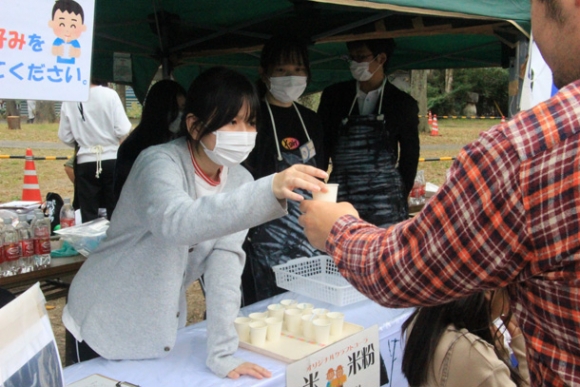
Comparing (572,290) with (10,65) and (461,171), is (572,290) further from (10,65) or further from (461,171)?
(10,65)

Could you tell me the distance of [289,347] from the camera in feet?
6.68

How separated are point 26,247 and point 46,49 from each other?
5.01 feet

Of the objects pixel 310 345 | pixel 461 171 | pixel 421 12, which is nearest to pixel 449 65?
pixel 421 12

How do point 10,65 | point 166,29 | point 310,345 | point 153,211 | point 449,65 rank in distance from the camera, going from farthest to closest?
point 449,65
point 166,29
point 310,345
point 153,211
point 10,65

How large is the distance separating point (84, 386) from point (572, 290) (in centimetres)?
143

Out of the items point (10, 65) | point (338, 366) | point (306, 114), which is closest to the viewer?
point (10, 65)

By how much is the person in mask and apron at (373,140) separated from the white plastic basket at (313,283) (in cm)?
67

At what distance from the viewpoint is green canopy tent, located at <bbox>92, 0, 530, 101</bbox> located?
104 inches

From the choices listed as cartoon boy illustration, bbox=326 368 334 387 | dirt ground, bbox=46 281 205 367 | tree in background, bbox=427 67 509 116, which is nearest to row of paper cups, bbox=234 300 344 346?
cartoon boy illustration, bbox=326 368 334 387

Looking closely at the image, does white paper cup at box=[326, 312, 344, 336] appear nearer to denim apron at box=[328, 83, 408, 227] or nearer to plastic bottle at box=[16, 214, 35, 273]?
denim apron at box=[328, 83, 408, 227]

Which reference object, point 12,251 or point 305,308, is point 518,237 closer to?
point 305,308

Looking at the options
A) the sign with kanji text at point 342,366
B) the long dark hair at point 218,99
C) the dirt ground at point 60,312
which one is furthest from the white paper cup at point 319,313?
the dirt ground at point 60,312

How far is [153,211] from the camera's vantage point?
1.55 meters

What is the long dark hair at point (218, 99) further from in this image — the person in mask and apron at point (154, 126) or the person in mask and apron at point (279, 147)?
the person in mask and apron at point (279, 147)
